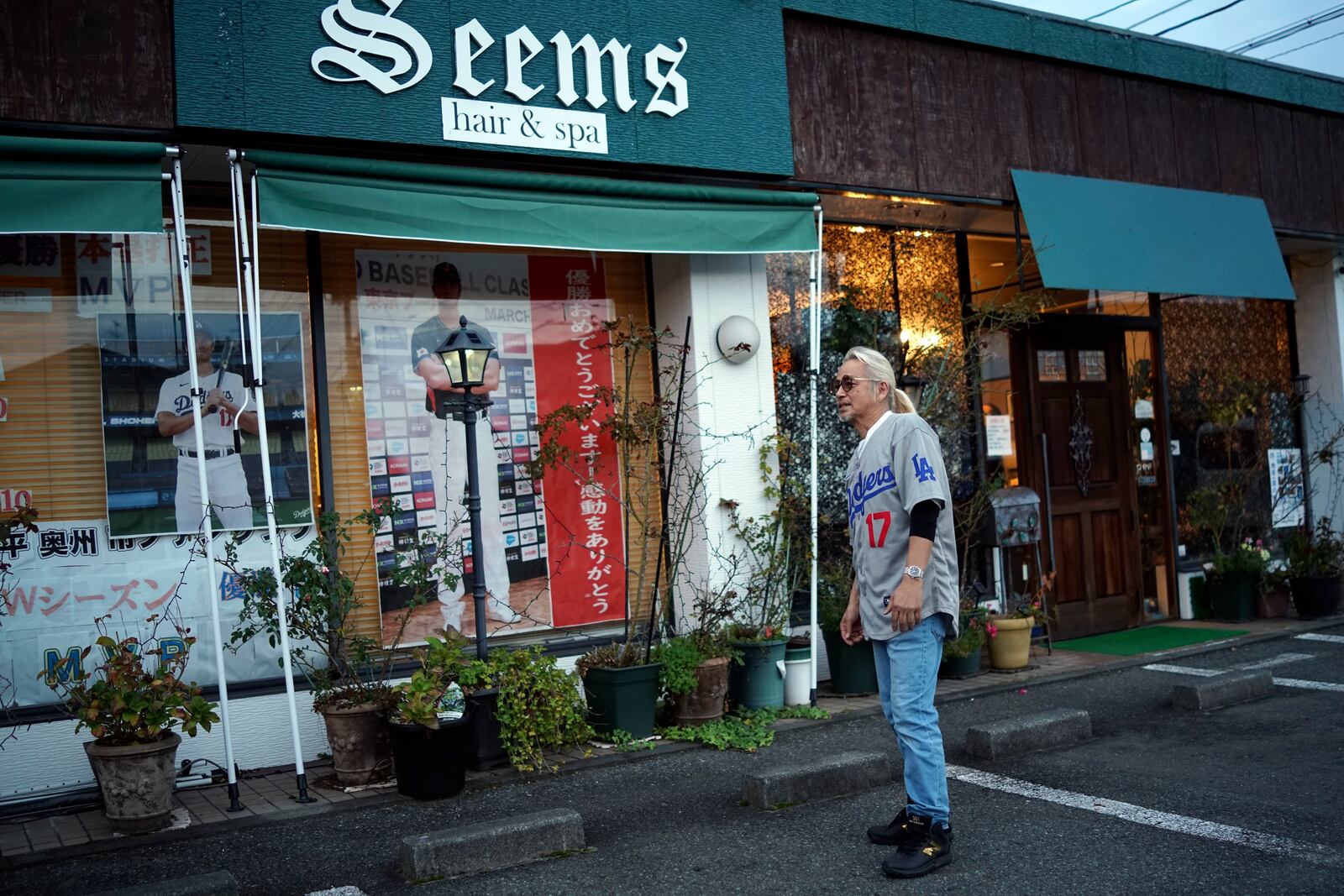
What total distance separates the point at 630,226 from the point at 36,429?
373 cm

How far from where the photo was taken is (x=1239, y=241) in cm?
1023

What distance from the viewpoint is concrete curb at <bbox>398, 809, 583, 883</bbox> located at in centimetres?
454

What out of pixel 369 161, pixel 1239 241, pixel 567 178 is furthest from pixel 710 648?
pixel 1239 241

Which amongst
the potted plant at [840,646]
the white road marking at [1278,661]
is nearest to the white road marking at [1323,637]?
the white road marking at [1278,661]

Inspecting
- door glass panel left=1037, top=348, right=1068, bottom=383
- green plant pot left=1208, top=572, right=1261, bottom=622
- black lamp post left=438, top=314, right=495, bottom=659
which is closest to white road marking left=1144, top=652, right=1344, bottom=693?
green plant pot left=1208, top=572, right=1261, bottom=622

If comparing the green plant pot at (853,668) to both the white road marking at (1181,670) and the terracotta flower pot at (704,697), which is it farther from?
the white road marking at (1181,670)

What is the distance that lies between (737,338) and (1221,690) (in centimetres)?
391

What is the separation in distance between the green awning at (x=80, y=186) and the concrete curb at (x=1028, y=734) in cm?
513

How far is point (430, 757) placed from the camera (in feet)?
18.5

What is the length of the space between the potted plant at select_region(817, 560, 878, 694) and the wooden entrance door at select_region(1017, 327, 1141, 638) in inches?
101

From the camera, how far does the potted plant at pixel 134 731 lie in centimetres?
532

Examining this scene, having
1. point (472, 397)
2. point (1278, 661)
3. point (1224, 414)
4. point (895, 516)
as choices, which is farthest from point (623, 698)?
point (1224, 414)

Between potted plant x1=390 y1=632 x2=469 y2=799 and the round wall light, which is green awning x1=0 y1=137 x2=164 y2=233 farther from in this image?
the round wall light

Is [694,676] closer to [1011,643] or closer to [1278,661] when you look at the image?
[1011,643]
